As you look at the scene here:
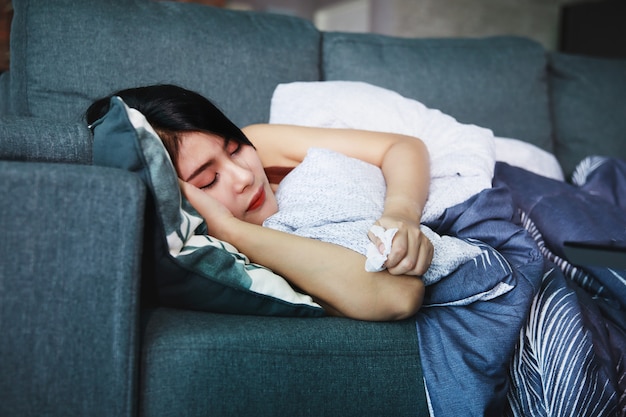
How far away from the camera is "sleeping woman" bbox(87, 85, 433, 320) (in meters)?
0.93

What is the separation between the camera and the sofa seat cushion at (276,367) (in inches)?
31.4

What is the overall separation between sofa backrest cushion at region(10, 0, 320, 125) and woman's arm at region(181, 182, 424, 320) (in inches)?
26.0

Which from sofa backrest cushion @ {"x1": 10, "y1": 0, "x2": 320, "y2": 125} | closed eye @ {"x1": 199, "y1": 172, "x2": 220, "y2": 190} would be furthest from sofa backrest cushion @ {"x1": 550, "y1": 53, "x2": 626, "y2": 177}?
closed eye @ {"x1": 199, "y1": 172, "x2": 220, "y2": 190}

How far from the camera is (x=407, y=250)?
0.91 m

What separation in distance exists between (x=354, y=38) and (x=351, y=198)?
3.10 feet

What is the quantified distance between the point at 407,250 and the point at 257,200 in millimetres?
359

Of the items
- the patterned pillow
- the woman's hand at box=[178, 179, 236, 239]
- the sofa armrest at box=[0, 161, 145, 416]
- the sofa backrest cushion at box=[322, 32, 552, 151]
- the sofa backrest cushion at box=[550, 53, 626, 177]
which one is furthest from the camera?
the sofa backrest cushion at box=[550, 53, 626, 177]

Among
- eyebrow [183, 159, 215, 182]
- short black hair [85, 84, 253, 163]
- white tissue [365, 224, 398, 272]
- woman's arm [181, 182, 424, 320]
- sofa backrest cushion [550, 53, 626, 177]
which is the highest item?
short black hair [85, 84, 253, 163]

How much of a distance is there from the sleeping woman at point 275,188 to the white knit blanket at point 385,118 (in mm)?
85

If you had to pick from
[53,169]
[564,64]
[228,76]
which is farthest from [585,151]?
[53,169]

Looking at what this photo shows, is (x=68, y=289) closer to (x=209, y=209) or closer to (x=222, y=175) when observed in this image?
(x=209, y=209)

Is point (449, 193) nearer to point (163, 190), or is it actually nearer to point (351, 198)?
point (351, 198)

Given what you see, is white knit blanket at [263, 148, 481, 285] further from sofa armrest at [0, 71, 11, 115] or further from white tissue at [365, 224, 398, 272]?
sofa armrest at [0, 71, 11, 115]

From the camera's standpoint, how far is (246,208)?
112cm
